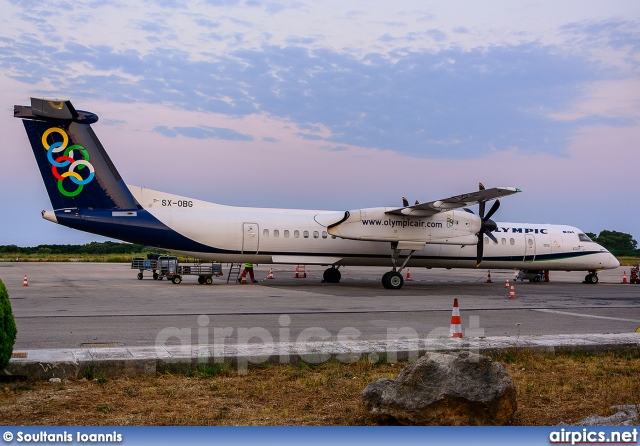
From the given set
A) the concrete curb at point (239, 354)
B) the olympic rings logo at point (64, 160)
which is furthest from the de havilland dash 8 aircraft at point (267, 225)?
the concrete curb at point (239, 354)

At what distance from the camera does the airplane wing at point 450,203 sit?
23344 millimetres

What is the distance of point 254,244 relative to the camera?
24797 millimetres

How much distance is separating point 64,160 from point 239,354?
16.4 meters

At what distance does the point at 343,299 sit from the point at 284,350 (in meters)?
10.8

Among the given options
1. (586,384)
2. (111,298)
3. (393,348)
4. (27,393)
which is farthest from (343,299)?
(27,393)

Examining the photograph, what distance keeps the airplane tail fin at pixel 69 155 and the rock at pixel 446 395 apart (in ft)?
61.8

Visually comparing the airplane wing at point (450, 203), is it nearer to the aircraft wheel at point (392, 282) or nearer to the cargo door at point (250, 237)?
the aircraft wheel at point (392, 282)

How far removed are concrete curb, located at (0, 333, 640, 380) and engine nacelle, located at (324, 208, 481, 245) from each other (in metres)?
14.4

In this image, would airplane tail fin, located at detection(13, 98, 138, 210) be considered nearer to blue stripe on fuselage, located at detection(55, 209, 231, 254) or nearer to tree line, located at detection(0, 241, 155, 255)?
blue stripe on fuselage, located at detection(55, 209, 231, 254)

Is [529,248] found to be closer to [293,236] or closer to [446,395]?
[293,236]

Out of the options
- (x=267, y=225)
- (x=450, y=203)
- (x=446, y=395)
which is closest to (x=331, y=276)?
(x=267, y=225)

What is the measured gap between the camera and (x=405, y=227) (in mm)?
25250

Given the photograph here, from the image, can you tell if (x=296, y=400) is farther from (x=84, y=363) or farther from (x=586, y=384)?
(x=586, y=384)

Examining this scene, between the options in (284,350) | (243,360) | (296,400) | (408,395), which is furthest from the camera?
(284,350)
